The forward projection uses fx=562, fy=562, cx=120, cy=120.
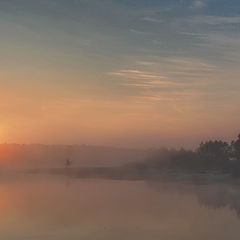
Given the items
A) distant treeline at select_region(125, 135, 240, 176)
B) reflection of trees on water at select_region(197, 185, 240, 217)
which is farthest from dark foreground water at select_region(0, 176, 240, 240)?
distant treeline at select_region(125, 135, 240, 176)

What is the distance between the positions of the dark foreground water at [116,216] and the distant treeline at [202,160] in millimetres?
33825

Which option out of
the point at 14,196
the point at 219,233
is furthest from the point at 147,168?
the point at 219,233

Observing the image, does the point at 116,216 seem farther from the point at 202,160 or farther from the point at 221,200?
the point at 202,160

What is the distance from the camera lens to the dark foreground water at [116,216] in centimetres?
1939

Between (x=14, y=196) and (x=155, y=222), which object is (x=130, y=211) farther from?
(x=14, y=196)

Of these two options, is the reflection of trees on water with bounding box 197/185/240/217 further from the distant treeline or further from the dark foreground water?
the distant treeline

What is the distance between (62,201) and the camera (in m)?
29.9

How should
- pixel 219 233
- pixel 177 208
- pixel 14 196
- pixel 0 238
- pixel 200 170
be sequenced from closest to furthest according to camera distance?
pixel 0 238
pixel 219 233
pixel 177 208
pixel 14 196
pixel 200 170

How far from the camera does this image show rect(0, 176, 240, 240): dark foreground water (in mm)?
19391

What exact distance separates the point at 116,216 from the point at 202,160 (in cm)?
5097

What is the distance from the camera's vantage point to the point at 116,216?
24312 mm

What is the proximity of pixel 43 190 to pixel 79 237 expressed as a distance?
19.4 meters

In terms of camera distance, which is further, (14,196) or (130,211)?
(14,196)

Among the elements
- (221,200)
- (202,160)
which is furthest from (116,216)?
(202,160)
